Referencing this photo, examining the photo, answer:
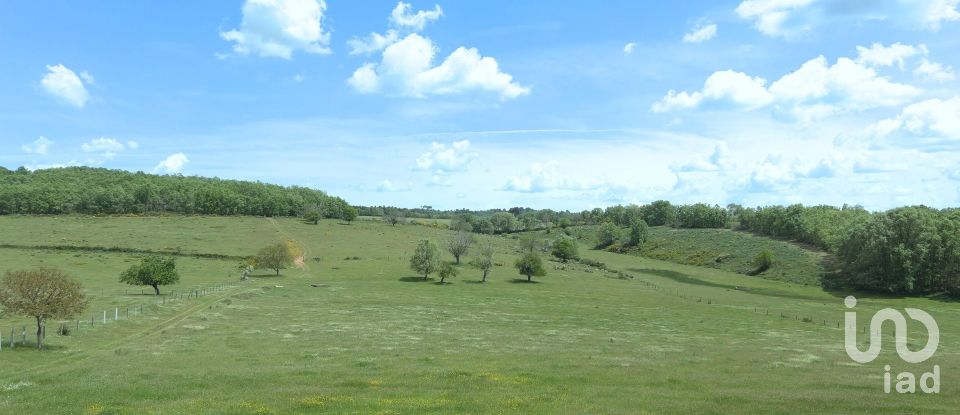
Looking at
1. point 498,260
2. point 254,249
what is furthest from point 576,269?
point 254,249

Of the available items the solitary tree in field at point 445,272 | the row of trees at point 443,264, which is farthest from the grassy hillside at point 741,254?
the solitary tree in field at point 445,272

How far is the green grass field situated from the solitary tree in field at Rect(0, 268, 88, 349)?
2265 millimetres

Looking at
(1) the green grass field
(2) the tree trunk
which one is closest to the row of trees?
(1) the green grass field

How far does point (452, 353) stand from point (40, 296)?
27155 mm

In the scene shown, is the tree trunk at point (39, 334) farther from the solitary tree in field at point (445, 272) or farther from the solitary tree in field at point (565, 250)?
the solitary tree in field at point (565, 250)

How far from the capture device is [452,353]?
38.9 metres

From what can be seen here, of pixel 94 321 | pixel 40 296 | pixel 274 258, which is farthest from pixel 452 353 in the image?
pixel 274 258

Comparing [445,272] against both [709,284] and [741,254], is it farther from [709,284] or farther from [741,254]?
[741,254]

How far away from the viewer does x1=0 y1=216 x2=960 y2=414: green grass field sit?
950 inches

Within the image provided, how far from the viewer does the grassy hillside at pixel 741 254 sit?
137 metres

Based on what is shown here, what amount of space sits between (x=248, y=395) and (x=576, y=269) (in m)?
114

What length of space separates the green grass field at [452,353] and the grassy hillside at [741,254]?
3155 centimetres

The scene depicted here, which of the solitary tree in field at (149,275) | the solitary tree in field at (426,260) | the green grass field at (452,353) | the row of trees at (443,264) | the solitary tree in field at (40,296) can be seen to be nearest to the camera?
the green grass field at (452,353)

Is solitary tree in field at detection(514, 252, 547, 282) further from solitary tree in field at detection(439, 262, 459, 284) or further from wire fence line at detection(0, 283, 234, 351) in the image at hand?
wire fence line at detection(0, 283, 234, 351)
